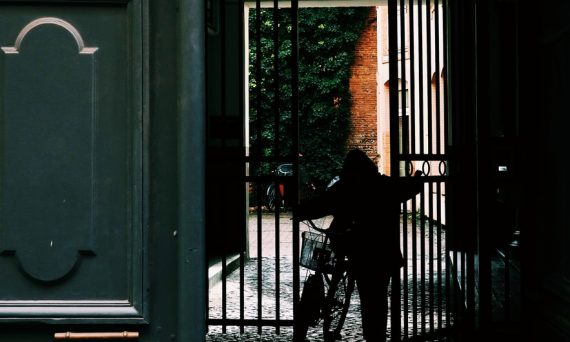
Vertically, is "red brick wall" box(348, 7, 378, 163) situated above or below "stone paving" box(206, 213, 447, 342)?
above

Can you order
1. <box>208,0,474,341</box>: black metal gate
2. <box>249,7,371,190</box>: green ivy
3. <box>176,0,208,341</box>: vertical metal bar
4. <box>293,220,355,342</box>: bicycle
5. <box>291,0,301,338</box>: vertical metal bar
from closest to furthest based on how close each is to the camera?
<box>176,0,208,341</box>: vertical metal bar → <box>208,0,474,341</box>: black metal gate → <box>293,220,355,342</box>: bicycle → <box>291,0,301,338</box>: vertical metal bar → <box>249,7,371,190</box>: green ivy

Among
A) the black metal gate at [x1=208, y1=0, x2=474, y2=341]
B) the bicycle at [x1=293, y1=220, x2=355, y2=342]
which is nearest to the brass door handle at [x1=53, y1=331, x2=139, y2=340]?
the black metal gate at [x1=208, y1=0, x2=474, y2=341]

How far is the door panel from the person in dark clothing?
327cm

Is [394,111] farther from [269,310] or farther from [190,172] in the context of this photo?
[269,310]

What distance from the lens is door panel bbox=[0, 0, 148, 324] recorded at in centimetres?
234

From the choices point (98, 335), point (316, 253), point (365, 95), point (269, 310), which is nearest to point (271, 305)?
point (269, 310)

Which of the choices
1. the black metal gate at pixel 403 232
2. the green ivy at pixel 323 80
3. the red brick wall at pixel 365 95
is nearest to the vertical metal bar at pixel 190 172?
the black metal gate at pixel 403 232

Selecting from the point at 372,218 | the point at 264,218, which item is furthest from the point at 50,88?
the point at 264,218

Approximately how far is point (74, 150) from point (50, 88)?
0.21m

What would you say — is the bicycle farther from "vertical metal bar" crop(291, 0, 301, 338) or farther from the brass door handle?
the brass door handle

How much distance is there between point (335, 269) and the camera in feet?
19.6

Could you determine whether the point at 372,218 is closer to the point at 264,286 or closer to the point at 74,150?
the point at 74,150

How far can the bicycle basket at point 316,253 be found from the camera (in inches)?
239

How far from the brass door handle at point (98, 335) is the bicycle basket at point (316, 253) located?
377 cm
